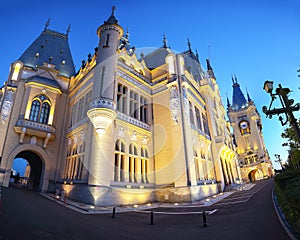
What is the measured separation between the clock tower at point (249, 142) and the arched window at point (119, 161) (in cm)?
Answer: 5064

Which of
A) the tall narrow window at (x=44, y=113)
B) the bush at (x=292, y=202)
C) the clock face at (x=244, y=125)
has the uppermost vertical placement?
the clock face at (x=244, y=125)

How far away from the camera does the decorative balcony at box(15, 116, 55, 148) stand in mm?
17797

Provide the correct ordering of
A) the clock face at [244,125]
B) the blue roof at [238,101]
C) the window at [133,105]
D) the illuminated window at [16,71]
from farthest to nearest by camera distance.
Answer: the blue roof at [238,101] → the clock face at [244,125] → the illuminated window at [16,71] → the window at [133,105]

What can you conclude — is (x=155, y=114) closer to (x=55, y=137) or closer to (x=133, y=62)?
(x=133, y=62)

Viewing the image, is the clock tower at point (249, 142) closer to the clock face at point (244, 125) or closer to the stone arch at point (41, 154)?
the clock face at point (244, 125)

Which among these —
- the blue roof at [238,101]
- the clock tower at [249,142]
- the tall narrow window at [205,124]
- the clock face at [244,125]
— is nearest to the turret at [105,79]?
the tall narrow window at [205,124]

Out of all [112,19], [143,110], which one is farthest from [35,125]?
[112,19]

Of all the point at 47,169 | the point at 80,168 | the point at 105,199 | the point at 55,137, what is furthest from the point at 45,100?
the point at 105,199

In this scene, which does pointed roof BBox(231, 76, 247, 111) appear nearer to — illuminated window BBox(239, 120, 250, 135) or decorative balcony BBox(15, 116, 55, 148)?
illuminated window BBox(239, 120, 250, 135)

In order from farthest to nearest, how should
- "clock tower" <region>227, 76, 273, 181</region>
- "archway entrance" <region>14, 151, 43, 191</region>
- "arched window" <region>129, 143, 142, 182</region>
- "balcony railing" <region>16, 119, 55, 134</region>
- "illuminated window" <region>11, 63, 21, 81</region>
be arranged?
"clock tower" <region>227, 76, 273, 181</region> → "archway entrance" <region>14, 151, 43, 191</region> → "illuminated window" <region>11, 63, 21, 81</region> → "balcony railing" <region>16, 119, 55, 134</region> → "arched window" <region>129, 143, 142, 182</region>

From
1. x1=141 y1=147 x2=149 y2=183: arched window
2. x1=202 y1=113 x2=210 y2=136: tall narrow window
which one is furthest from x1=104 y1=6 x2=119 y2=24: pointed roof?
x1=202 y1=113 x2=210 y2=136: tall narrow window

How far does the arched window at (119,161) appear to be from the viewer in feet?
49.2

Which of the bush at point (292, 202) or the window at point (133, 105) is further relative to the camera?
the window at point (133, 105)

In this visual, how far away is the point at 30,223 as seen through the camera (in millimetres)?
6223
